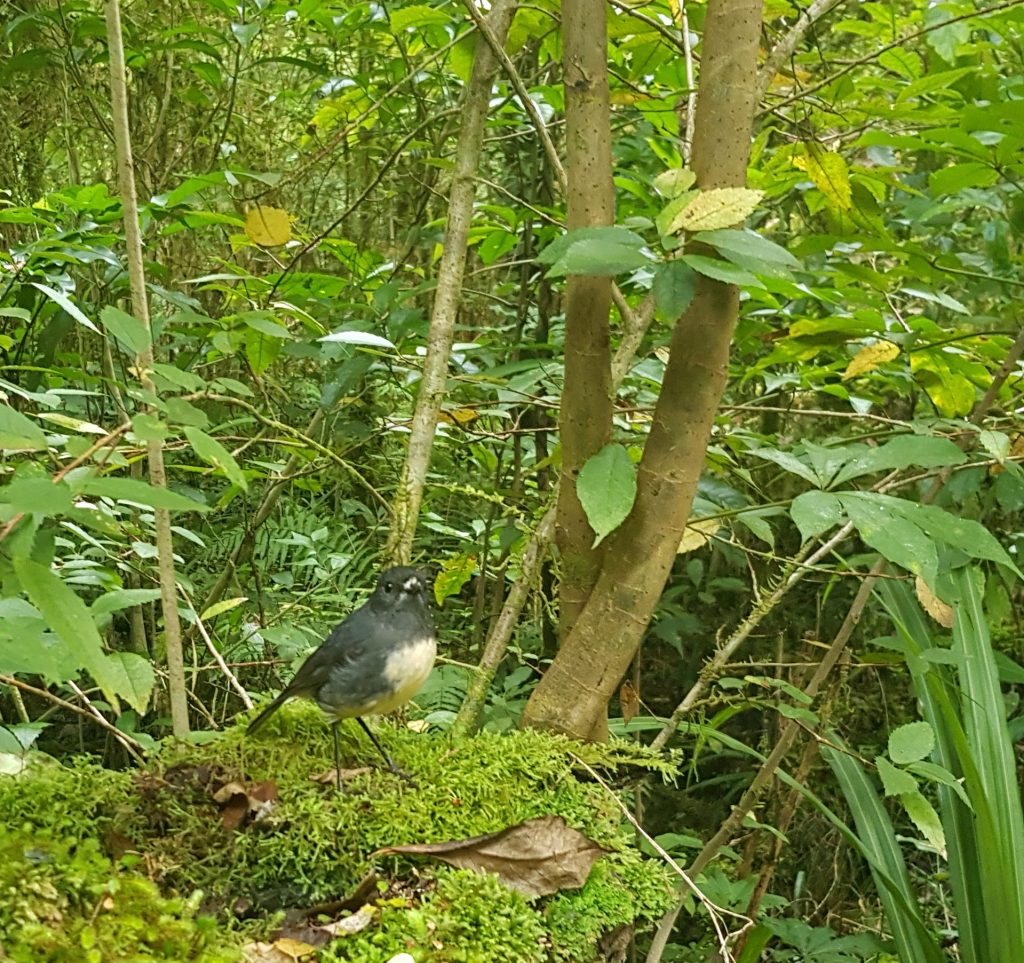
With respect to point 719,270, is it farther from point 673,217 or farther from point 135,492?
point 135,492

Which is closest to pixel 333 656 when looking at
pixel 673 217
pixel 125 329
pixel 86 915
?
pixel 86 915

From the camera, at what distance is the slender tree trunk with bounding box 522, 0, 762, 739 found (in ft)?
4.76

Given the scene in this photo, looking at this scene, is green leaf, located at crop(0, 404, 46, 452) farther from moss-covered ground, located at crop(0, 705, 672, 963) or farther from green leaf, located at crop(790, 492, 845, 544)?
green leaf, located at crop(790, 492, 845, 544)

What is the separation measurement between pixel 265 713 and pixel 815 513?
0.92m

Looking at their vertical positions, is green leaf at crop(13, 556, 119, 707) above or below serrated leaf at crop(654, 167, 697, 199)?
below

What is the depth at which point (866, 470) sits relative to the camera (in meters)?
1.50

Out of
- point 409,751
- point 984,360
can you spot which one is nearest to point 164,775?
point 409,751

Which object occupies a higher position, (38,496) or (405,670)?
(38,496)

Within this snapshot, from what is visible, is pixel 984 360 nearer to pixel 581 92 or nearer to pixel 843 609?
pixel 581 92

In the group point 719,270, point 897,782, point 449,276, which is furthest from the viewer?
point 449,276

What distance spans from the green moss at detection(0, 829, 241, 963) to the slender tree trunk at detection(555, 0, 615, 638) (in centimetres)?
80

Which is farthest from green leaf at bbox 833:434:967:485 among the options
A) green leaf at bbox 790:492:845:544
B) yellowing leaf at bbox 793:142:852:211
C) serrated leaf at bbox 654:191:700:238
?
yellowing leaf at bbox 793:142:852:211

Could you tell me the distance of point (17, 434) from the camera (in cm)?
94

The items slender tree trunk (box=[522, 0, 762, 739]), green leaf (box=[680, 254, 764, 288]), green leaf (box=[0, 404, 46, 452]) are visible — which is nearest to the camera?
green leaf (box=[0, 404, 46, 452])
